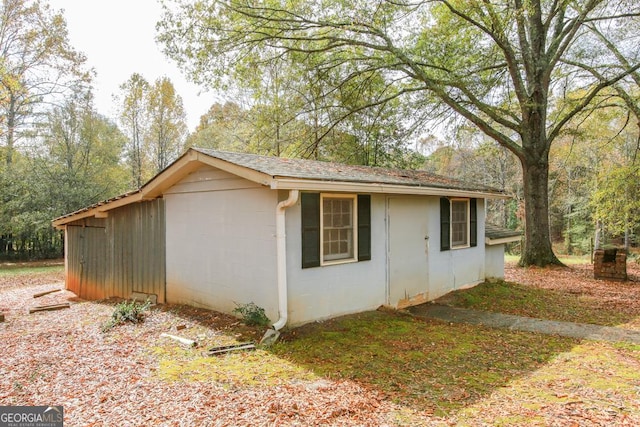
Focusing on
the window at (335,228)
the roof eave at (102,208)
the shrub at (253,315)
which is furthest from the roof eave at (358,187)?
the roof eave at (102,208)

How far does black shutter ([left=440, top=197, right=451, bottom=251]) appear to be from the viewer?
8492 mm

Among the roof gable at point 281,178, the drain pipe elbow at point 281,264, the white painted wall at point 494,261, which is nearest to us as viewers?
the roof gable at point 281,178

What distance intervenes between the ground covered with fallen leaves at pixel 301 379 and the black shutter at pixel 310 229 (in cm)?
107

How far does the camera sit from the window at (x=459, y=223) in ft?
28.3

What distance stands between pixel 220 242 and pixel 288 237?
1.72m

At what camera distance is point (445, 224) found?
8.60 m

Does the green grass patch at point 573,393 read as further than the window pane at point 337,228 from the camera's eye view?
No

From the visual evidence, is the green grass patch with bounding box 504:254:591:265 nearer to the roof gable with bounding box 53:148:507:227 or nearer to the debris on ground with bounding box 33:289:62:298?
the roof gable with bounding box 53:148:507:227

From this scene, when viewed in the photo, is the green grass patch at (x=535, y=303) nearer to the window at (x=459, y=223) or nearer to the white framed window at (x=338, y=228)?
the window at (x=459, y=223)

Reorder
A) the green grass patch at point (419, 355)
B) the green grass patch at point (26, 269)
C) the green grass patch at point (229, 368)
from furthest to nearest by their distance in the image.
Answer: the green grass patch at point (26, 269) → the green grass patch at point (229, 368) → the green grass patch at point (419, 355)

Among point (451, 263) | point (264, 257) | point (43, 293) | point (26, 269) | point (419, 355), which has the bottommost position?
point (26, 269)

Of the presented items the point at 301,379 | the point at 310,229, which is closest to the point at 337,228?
the point at 310,229

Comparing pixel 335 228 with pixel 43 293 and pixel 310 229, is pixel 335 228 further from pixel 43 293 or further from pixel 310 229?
pixel 43 293

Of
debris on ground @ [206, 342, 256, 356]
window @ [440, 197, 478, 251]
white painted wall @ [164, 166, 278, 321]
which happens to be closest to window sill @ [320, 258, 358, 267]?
white painted wall @ [164, 166, 278, 321]
